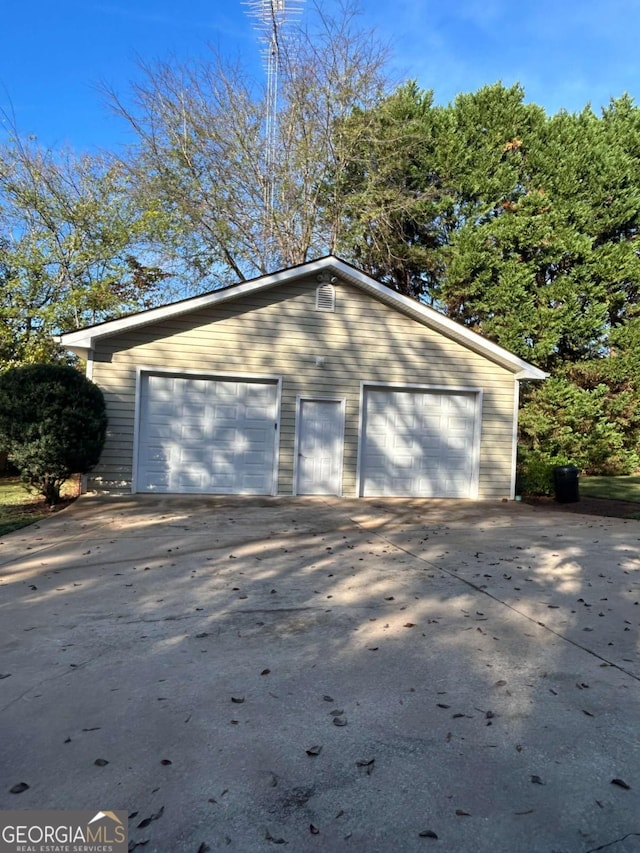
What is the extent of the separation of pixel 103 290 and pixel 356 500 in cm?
1133

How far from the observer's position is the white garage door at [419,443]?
1126 centimetres

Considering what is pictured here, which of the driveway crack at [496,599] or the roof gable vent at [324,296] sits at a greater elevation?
the roof gable vent at [324,296]

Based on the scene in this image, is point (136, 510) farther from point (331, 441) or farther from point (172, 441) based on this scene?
point (331, 441)

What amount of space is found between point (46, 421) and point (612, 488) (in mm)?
13166

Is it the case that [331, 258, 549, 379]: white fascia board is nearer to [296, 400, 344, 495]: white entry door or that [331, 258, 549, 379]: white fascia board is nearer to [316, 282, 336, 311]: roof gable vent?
[316, 282, 336, 311]: roof gable vent

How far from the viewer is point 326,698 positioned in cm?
287

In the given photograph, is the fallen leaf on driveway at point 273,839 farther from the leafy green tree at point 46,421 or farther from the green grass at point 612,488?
the green grass at point 612,488

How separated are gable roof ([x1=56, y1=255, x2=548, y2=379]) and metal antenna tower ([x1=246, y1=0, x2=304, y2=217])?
31.3ft

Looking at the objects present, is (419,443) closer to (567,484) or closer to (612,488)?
(567,484)

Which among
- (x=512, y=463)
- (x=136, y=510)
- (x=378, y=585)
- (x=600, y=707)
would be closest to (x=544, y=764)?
(x=600, y=707)

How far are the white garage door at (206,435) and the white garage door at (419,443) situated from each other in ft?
6.80

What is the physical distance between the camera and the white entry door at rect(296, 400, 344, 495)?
10.9 m

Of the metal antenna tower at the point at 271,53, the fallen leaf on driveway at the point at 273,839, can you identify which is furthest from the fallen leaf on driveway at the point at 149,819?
the metal antenna tower at the point at 271,53

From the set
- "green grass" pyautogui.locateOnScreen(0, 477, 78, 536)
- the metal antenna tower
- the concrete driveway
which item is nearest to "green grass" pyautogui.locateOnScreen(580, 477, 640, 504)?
the concrete driveway
